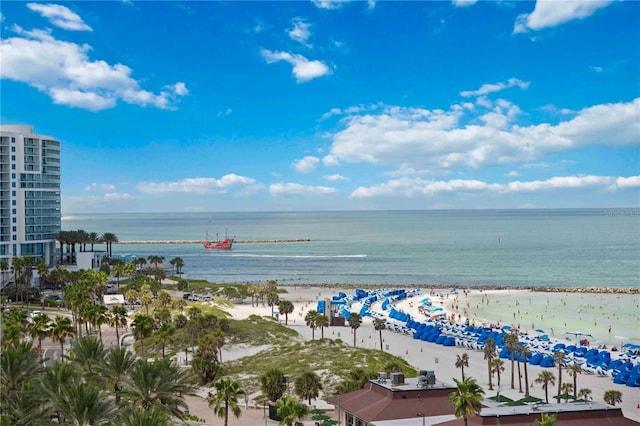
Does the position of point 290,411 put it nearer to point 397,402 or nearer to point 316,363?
point 397,402

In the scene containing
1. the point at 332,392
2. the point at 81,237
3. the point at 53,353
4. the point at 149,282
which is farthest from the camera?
the point at 81,237

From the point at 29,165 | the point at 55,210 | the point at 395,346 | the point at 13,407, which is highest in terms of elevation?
the point at 29,165

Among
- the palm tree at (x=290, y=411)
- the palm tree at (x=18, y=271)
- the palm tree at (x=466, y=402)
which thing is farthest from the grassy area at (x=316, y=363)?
the palm tree at (x=18, y=271)

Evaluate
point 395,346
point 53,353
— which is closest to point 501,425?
point 395,346

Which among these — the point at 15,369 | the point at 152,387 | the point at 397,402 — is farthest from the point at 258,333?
the point at 152,387

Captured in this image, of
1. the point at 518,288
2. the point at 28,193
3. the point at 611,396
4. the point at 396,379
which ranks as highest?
the point at 28,193

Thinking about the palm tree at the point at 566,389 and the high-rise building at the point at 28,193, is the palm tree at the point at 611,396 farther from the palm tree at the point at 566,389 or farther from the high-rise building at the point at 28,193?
the high-rise building at the point at 28,193

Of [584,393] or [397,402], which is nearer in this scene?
[397,402]

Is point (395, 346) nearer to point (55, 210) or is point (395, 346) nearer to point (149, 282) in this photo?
point (149, 282)
